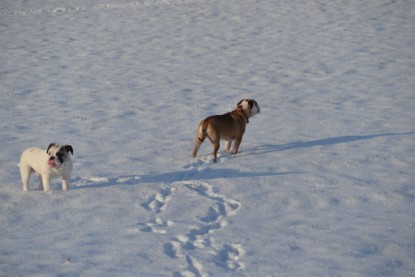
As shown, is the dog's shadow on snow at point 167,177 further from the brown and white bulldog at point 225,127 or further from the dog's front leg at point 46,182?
the brown and white bulldog at point 225,127

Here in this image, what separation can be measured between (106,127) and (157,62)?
774 centimetres

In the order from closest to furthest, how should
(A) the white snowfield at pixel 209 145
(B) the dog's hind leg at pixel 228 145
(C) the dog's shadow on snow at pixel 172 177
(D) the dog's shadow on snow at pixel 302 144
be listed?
1. (A) the white snowfield at pixel 209 145
2. (C) the dog's shadow on snow at pixel 172 177
3. (B) the dog's hind leg at pixel 228 145
4. (D) the dog's shadow on snow at pixel 302 144

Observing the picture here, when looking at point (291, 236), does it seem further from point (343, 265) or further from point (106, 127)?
point (106, 127)

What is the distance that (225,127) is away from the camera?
10.9 meters

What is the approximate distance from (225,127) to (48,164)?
386 centimetres

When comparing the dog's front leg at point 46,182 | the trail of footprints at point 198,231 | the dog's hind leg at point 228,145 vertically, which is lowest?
the trail of footprints at point 198,231

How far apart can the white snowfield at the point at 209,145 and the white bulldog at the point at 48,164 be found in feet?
1.02

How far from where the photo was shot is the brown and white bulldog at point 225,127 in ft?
34.9

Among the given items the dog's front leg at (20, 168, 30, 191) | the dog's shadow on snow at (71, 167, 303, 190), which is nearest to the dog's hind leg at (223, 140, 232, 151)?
the dog's shadow on snow at (71, 167, 303, 190)

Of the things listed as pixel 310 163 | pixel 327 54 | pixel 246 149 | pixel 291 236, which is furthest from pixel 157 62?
pixel 291 236

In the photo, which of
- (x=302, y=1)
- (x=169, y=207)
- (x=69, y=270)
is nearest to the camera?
(x=69, y=270)

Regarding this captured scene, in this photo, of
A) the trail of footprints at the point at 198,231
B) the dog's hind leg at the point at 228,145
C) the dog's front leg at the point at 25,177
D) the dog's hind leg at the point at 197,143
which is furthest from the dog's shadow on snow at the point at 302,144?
the dog's front leg at the point at 25,177

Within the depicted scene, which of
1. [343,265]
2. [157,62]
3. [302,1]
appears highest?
[302,1]

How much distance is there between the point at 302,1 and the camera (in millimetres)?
29438
